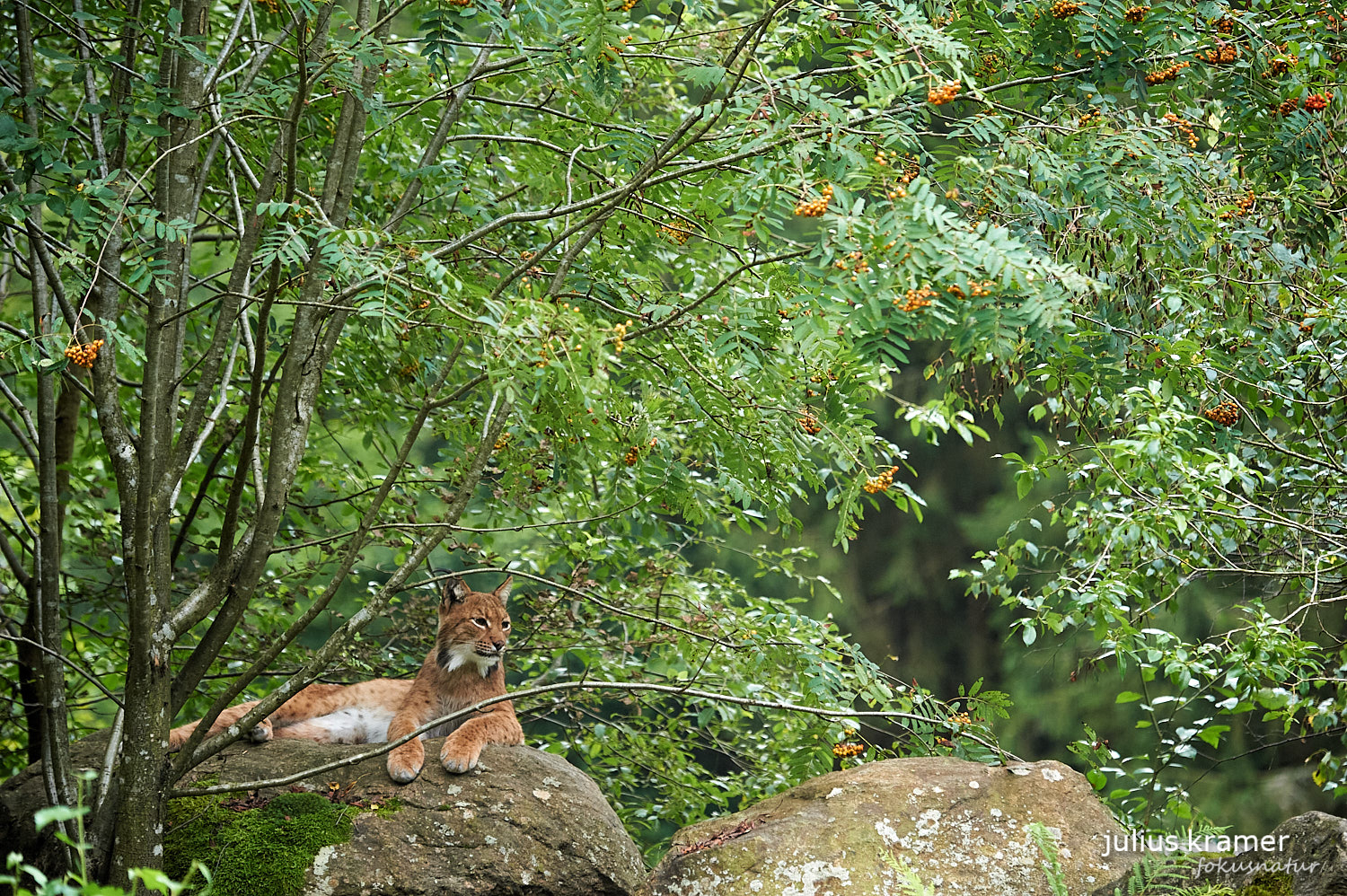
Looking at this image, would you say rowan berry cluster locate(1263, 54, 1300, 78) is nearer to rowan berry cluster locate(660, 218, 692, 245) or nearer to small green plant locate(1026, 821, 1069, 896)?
rowan berry cluster locate(660, 218, 692, 245)

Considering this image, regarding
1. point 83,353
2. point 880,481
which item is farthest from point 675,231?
point 83,353

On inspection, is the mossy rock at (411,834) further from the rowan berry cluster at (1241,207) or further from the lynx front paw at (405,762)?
the rowan berry cluster at (1241,207)

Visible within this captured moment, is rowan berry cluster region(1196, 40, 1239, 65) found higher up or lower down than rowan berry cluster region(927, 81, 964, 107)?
higher up

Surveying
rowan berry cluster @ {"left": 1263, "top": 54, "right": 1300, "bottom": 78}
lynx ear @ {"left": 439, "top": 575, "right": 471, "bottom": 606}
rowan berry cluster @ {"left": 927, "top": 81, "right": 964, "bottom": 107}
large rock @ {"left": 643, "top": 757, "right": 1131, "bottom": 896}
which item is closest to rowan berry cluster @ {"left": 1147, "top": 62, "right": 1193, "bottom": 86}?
rowan berry cluster @ {"left": 1263, "top": 54, "right": 1300, "bottom": 78}

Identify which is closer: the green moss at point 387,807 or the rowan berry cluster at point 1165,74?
the rowan berry cluster at point 1165,74

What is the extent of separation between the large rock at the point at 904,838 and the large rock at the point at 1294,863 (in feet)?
1.80

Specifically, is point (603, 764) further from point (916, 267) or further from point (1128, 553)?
point (916, 267)

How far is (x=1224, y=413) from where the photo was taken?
4469mm

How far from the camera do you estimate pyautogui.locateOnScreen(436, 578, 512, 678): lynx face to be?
476 cm

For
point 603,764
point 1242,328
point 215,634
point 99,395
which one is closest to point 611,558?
point 603,764

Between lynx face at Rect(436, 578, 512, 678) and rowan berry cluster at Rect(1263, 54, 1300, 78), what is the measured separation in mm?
3634

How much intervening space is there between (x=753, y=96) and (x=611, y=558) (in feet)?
11.2

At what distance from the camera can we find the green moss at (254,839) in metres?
3.79

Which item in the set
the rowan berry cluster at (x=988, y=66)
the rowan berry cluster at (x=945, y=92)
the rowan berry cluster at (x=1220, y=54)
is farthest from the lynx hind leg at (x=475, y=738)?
the rowan berry cluster at (x=1220, y=54)
